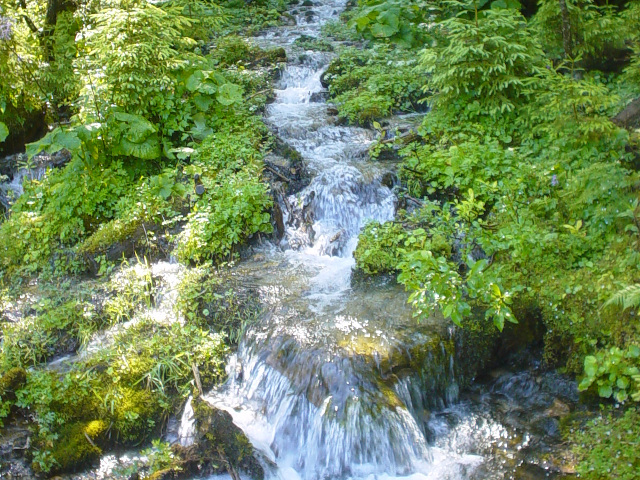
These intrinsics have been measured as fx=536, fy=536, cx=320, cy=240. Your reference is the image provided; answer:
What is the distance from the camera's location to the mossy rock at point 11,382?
5.68 meters

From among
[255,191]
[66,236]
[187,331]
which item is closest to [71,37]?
[66,236]

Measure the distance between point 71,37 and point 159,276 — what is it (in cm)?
582

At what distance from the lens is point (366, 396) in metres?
5.16

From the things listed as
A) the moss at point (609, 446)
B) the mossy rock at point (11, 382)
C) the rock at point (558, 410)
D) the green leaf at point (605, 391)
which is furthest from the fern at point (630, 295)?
the mossy rock at point (11, 382)

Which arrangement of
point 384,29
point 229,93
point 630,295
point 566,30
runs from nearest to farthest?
point 630,295
point 566,30
point 384,29
point 229,93

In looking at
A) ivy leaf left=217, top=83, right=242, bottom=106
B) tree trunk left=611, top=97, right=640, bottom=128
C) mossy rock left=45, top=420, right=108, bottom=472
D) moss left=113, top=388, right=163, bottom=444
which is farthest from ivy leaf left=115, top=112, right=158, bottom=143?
tree trunk left=611, top=97, right=640, bottom=128

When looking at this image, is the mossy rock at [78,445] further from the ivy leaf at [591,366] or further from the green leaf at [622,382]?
the green leaf at [622,382]

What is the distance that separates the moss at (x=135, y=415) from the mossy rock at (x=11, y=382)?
111 centimetres

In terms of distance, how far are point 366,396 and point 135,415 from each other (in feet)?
7.80

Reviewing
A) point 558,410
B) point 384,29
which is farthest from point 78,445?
point 384,29

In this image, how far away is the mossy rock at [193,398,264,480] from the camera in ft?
16.5

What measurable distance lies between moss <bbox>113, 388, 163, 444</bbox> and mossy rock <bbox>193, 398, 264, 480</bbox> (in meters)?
0.61

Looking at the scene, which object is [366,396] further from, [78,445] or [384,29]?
[384,29]

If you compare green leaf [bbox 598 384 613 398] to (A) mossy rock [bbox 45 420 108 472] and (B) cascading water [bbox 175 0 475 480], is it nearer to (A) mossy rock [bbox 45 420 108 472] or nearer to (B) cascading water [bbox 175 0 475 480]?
(B) cascading water [bbox 175 0 475 480]
